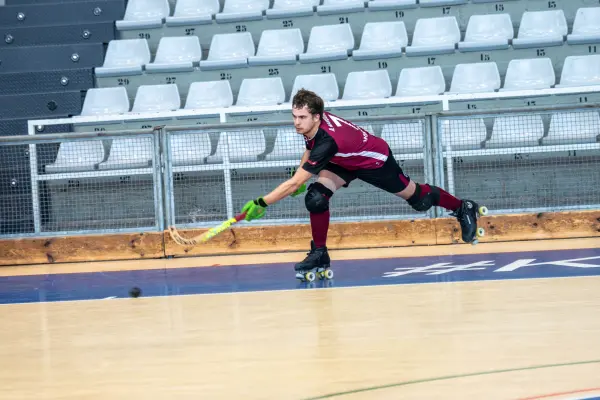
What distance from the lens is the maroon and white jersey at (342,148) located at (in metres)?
7.74

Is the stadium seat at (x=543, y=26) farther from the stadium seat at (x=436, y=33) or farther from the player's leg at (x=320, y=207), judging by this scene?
the player's leg at (x=320, y=207)

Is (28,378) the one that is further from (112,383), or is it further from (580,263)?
(580,263)

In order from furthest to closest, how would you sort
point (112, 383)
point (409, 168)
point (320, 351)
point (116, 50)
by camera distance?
point (116, 50) < point (409, 168) < point (320, 351) < point (112, 383)

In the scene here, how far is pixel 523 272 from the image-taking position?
802 cm

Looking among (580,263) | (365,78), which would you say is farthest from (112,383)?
(365,78)

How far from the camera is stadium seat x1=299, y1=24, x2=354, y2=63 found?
12953 millimetres

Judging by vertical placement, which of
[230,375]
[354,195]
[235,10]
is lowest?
[230,375]

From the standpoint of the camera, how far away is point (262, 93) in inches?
487

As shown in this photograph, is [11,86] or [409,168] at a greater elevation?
[11,86]

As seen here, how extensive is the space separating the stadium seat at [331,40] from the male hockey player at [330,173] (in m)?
4.46

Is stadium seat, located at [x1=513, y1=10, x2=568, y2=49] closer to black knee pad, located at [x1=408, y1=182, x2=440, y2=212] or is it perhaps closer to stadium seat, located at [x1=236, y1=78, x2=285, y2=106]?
stadium seat, located at [x1=236, y1=78, x2=285, y2=106]

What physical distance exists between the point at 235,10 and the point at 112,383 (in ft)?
32.0

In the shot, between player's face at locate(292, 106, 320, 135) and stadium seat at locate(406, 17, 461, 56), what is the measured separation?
5273 millimetres

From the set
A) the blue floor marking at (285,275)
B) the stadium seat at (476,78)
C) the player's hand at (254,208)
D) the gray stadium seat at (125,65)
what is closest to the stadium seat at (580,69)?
the stadium seat at (476,78)
